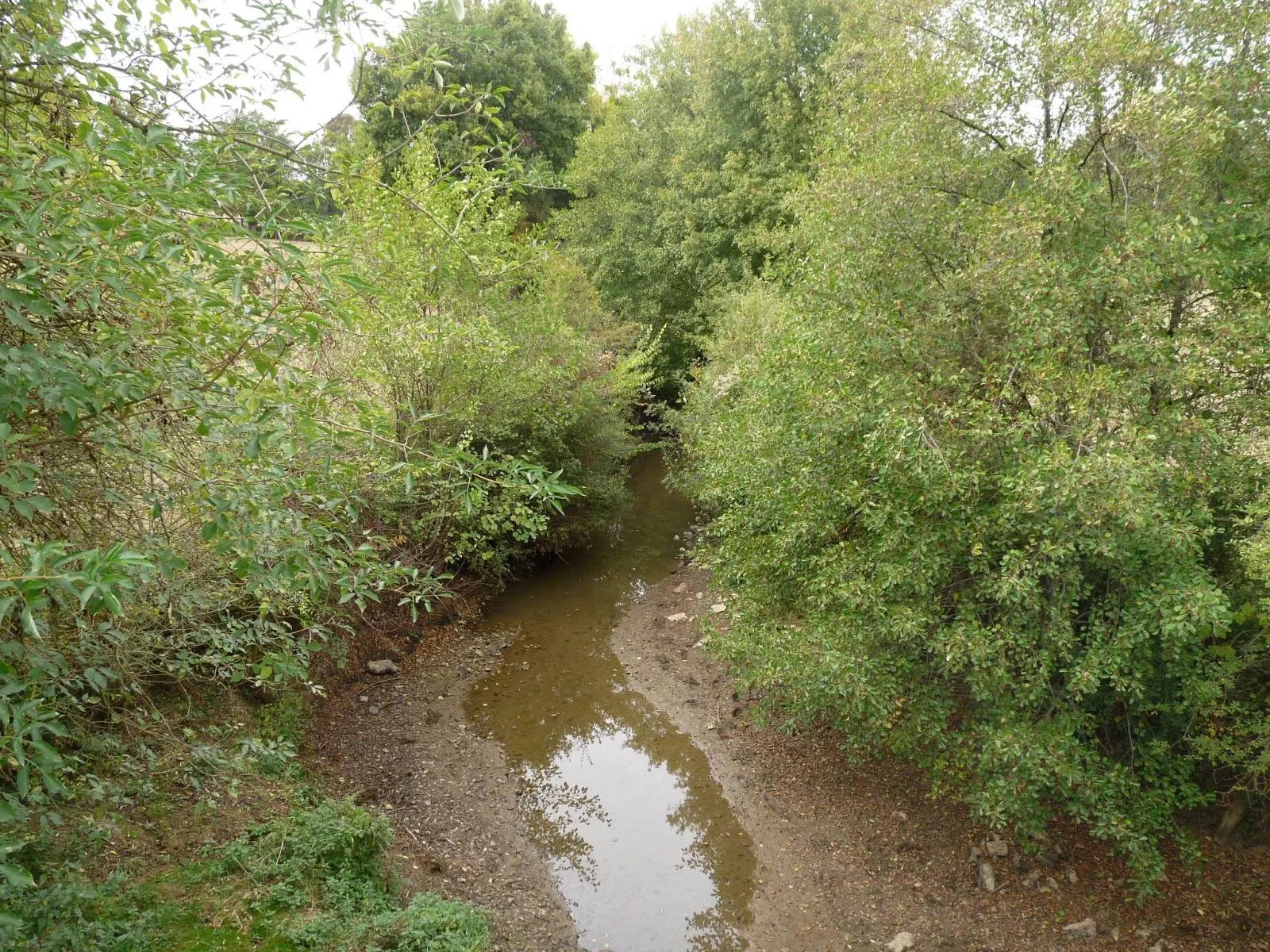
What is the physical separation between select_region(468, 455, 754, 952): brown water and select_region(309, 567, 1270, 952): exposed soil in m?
0.28

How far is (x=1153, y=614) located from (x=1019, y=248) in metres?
3.48

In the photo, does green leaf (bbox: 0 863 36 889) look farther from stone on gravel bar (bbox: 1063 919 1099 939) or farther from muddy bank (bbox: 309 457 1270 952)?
stone on gravel bar (bbox: 1063 919 1099 939)

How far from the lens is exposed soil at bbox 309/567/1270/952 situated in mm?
7922

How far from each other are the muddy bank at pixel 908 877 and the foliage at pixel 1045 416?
645 millimetres

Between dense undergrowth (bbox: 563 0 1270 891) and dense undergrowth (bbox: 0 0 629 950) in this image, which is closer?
dense undergrowth (bbox: 0 0 629 950)

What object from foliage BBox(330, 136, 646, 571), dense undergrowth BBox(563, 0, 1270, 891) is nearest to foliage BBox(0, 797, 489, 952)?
foliage BBox(330, 136, 646, 571)

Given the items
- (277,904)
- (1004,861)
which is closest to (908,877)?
(1004,861)

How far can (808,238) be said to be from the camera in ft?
33.1

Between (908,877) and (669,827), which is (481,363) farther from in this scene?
(908,877)

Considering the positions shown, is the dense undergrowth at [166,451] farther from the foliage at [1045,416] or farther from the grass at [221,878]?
the foliage at [1045,416]

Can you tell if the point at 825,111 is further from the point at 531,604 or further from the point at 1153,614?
the point at 531,604

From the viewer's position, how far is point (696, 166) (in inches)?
983

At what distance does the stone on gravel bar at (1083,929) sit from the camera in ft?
25.4

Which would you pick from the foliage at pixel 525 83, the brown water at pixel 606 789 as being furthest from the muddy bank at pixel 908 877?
the foliage at pixel 525 83
